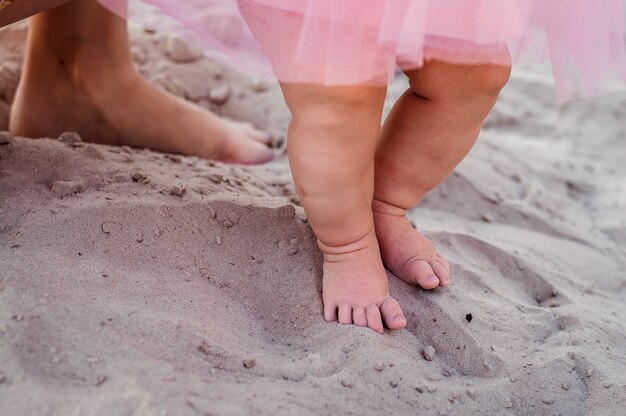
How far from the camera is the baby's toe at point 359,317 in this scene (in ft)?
4.17

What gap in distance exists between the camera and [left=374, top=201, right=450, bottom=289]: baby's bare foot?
1.42 metres

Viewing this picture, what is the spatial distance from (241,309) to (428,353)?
0.33 meters

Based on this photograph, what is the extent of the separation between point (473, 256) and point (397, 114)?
1.47 feet

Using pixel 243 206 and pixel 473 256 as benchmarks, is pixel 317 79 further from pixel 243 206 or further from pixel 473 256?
pixel 473 256

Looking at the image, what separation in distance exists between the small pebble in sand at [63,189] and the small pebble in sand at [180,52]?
118 centimetres

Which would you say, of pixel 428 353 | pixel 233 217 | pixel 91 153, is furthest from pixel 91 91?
pixel 428 353

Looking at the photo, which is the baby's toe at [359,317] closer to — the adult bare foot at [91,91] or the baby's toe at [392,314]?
the baby's toe at [392,314]

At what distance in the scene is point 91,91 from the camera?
6.33 ft

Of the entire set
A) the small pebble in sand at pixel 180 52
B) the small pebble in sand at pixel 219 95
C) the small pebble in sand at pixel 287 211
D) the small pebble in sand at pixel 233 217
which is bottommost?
the small pebble in sand at pixel 219 95

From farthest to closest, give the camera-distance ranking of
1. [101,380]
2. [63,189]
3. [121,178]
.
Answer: [121,178] < [63,189] < [101,380]

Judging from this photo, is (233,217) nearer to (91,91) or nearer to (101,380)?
(101,380)

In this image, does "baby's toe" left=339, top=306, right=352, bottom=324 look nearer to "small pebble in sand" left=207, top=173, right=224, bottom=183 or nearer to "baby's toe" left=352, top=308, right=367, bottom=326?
"baby's toe" left=352, top=308, right=367, bottom=326

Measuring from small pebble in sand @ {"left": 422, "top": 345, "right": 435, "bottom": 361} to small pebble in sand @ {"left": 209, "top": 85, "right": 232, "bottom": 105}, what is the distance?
1.45 meters

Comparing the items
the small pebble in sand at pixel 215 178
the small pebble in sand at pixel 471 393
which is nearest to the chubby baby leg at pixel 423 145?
the small pebble in sand at pixel 471 393
